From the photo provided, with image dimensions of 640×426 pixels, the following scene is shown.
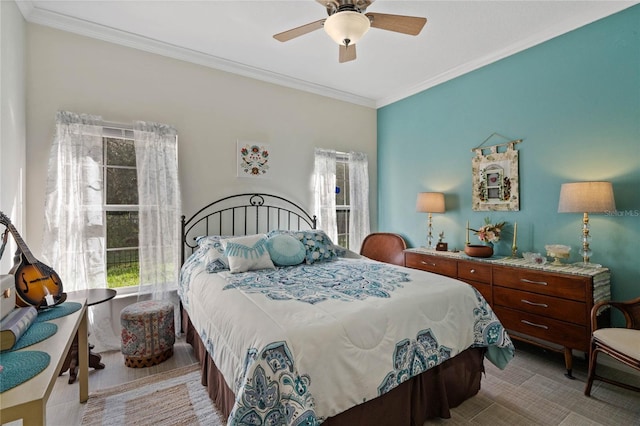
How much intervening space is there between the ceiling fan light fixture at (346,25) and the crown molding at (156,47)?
6.12ft

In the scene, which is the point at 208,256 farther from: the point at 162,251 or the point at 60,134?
→ the point at 60,134

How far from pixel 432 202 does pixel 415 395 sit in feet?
7.60

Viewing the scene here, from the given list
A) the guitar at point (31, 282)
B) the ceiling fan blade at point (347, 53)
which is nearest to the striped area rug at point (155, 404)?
the guitar at point (31, 282)

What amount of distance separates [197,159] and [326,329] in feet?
8.19

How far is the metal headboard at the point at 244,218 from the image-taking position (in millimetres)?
3145

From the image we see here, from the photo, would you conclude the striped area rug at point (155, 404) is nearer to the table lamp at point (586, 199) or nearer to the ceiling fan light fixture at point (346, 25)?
the ceiling fan light fixture at point (346, 25)

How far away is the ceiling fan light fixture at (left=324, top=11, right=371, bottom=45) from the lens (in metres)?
1.75

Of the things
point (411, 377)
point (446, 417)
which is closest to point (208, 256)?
point (411, 377)

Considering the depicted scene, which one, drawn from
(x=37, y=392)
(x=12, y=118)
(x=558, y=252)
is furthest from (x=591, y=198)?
(x=12, y=118)

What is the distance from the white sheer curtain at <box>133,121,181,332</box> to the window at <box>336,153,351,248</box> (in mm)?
2100

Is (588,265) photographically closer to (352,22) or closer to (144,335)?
(352,22)

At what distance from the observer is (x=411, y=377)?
1573 millimetres

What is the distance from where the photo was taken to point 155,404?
6.30 feet

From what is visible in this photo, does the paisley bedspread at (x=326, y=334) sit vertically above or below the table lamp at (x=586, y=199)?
below
